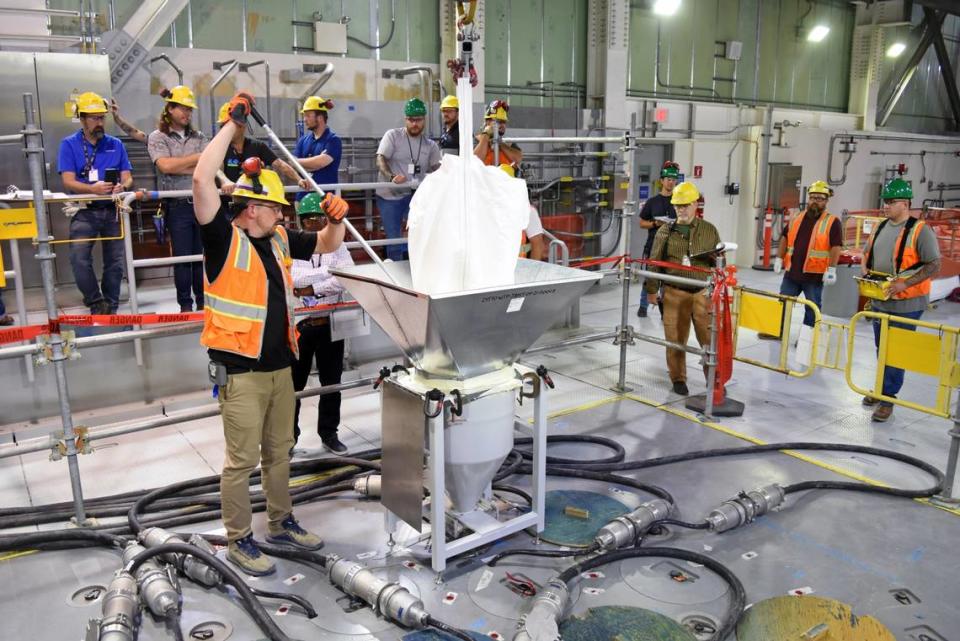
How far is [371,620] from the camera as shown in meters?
3.08

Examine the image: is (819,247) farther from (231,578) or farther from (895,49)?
(895,49)

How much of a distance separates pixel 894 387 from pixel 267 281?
4.46 m

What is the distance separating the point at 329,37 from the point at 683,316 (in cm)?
562

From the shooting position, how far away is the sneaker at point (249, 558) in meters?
3.35

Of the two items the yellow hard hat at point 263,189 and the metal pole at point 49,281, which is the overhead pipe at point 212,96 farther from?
the yellow hard hat at point 263,189

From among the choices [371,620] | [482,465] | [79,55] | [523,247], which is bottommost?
[371,620]

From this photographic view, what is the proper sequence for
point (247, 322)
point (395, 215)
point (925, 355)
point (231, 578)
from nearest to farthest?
point (231, 578) < point (247, 322) < point (925, 355) < point (395, 215)

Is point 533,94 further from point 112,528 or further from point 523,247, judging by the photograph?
point 112,528

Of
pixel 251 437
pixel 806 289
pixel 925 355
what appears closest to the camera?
pixel 251 437

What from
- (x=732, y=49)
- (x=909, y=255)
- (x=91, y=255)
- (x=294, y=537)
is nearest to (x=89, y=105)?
(x=91, y=255)

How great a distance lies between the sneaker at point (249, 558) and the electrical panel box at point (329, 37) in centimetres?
694

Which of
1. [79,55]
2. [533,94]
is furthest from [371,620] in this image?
[533,94]

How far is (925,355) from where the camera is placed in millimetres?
4508

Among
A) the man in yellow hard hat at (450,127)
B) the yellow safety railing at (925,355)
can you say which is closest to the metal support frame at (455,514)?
the yellow safety railing at (925,355)
